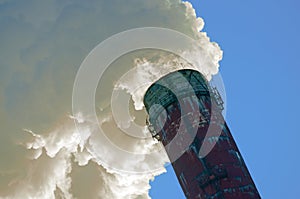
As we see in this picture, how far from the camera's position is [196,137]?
2517 cm

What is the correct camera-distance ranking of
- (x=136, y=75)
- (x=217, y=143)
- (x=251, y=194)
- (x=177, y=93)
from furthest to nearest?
(x=136, y=75) → (x=177, y=93) → (x=217, y=143) → (x=251, y=194)

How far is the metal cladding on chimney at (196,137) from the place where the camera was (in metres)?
23.7

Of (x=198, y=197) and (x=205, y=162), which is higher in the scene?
(x=205, y=162)

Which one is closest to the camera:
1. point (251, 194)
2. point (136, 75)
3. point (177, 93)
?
point (251, 194)

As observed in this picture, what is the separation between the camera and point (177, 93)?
26.7m

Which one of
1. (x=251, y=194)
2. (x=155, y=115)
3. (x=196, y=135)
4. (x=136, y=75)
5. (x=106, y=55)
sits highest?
(x=106, y=55)

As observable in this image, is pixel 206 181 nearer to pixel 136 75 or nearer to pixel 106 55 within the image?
pixel 136 75

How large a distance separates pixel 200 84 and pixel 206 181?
606 centimetres

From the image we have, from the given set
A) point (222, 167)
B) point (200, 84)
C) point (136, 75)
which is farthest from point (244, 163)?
point (136, 75)

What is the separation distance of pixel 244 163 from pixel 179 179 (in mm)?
3524

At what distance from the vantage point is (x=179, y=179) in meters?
25.5

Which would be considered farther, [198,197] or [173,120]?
[173,120]

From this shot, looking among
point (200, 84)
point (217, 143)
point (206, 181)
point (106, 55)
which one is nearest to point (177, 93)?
point (200, 84)

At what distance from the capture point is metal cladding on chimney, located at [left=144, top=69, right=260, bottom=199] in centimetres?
2372
